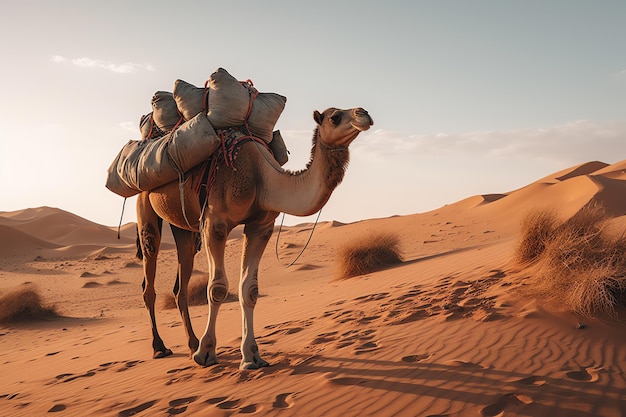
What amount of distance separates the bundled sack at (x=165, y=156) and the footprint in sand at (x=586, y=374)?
13.5 feet

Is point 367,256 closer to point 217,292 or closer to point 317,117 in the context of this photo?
point 217,292

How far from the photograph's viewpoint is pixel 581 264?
6348 millimetres

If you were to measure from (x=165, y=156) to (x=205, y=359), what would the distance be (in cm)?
237

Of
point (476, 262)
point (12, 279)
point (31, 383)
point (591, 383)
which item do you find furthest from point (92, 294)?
point (591, 383)

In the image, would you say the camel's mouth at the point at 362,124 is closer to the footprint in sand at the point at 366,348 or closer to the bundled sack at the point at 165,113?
the footprint in sand at the point at 366,348

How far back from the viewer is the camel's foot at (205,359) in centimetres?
589

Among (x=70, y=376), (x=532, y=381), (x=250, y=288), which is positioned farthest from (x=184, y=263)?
(x=532, y=381)

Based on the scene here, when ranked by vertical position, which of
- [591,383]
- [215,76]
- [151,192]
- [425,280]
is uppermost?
[215,76]

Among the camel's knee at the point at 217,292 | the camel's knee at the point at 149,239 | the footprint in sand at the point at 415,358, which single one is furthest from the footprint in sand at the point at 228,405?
the camel's knee at the point at 149,239

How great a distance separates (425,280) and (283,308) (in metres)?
2.83

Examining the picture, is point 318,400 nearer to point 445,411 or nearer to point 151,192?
point 445,411

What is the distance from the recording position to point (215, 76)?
6.24 metres

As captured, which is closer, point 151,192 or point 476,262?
point 151,192

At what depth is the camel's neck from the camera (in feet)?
16.5
